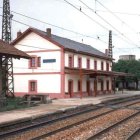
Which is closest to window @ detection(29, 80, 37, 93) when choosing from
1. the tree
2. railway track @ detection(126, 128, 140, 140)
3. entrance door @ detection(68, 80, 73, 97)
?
entrance door @ detection(68, 80, 73, 97)

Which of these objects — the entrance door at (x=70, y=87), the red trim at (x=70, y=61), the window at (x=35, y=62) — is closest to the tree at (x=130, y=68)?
the red trim at (x=70, y=61)

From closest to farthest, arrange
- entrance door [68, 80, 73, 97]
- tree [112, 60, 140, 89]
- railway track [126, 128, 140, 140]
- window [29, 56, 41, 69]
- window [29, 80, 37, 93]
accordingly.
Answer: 1. railway track [126, 128, 140, 140]
2. entrance door [68, 80, 73, 97]
3. window [29, 56, 41, 69]
4. window [29, 80, 37, 93]
5. tree [112, 60, 140, 89]

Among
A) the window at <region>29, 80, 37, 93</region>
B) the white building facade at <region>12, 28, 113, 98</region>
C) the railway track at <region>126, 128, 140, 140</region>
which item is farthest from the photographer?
the window at <region>29, 80, 37, 93</region>

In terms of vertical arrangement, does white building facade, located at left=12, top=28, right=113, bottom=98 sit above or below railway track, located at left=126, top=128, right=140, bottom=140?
above

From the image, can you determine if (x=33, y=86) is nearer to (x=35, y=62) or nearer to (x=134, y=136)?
(x=35, y=62)

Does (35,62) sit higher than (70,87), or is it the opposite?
(35,62)

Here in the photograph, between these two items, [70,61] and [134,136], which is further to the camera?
[70,61]

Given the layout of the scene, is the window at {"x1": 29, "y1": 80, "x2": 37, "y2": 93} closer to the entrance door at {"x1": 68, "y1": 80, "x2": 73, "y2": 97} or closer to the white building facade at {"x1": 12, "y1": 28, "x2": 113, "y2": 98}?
the white building facade at {"x1": 12, "y1": 28, "x2": 113, "y2": 98}

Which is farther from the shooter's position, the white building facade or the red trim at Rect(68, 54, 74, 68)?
the red trim at Rect(68, 54, 74, 68)

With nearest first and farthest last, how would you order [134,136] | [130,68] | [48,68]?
1. [134,136]
2. [48,68]
3. [130,68]

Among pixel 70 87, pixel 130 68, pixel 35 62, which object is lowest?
pixel 70 87

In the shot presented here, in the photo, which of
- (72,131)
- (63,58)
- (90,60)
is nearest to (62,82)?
(63,58)

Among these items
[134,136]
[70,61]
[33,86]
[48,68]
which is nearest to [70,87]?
[70,61]

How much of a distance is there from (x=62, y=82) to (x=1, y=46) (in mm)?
15070
